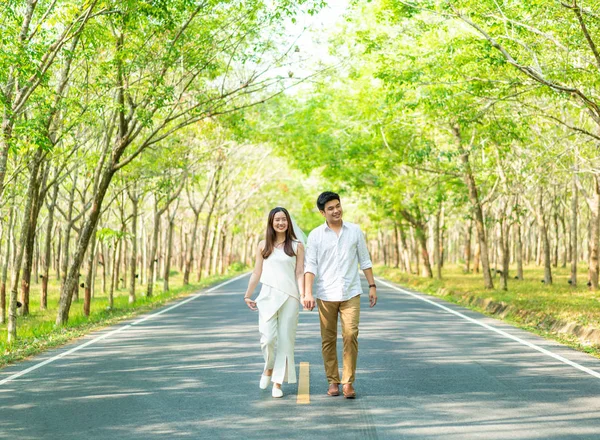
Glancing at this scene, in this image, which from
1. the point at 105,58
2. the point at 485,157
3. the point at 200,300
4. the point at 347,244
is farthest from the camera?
the point at 485,157

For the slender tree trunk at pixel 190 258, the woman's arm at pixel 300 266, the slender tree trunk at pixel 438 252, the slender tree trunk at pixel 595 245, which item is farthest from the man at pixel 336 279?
the slender tree trunk at pixel 190 258

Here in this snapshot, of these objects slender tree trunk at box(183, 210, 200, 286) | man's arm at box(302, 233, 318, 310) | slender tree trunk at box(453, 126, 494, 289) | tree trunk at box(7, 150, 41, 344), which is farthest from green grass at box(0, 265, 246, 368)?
slender tree trunk at box(453, 126, 494, 289)

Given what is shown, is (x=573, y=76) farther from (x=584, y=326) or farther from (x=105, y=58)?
(x=105, y=58)

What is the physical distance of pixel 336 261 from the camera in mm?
7641

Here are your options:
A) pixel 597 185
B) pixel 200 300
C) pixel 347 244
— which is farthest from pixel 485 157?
pixel 347 244

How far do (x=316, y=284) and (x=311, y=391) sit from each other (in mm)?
1150

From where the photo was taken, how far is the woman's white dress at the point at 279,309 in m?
7.75

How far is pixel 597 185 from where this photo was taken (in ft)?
83.3

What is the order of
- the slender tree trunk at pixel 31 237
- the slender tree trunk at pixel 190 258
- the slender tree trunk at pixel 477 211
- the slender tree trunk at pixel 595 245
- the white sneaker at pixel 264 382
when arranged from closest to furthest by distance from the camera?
the white sneaker at pixel 264 382 → the slender tree trunk at pixel 31 237 → the slender tree trunk at pixel 595 245 → the slender tree trunk at pixel 477 211 → the slender tree trunk at pixel 190 258

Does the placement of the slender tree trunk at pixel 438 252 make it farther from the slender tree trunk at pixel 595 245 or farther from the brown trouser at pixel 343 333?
the brown trouser at pixel 343 333

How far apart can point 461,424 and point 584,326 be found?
24.3ft

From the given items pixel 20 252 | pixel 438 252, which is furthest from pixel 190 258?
pixel 20 252

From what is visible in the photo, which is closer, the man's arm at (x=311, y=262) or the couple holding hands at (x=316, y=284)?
the couple holding hands at (x=316, y=284)

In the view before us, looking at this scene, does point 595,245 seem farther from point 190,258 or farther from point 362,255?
point 190,258
